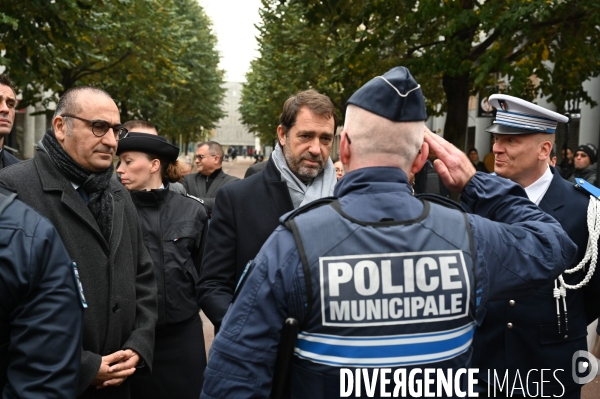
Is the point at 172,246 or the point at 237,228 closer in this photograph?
the point at 237,228

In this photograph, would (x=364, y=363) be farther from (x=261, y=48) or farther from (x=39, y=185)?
(x=261, y=48)

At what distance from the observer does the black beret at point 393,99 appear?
2205 millimetres

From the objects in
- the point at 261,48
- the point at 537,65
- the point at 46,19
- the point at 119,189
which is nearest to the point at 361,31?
the point at 537,65

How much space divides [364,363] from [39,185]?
70.8 inches

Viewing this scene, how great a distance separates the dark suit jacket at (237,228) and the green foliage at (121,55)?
23.9 feet

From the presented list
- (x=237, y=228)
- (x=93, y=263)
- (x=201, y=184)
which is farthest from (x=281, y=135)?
(x=201, y=184)

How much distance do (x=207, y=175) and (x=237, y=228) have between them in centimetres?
620

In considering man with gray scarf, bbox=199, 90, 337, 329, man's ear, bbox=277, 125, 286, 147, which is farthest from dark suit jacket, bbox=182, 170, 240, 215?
man with gray scarf, bbox=199, 90, 337, 329

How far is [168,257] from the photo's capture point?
14.5ft

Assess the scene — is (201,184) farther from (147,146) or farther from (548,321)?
(548,321)

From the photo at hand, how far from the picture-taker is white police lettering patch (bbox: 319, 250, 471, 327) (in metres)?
2.05

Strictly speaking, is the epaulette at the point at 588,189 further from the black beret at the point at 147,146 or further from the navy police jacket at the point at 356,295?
the black beret at the point at 147,146

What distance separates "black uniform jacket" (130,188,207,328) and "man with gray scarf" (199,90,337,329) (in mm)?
795

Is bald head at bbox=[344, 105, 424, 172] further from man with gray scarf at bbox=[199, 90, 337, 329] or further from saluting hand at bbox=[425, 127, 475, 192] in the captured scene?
man with gray scarf at bbox=[199, 90, 337, 329]
